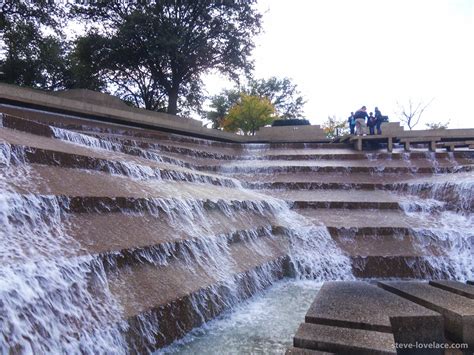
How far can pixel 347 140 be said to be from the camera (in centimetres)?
1475

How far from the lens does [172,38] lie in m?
20.1

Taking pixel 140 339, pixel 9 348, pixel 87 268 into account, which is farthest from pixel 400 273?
pixel 9 348

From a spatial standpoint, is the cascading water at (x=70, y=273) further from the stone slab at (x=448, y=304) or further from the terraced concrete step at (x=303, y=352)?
the stone slab at (x=448, y=304)

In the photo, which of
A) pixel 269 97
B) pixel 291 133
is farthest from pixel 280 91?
pixel 291 133

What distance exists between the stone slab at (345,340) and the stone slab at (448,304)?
2.64 feet

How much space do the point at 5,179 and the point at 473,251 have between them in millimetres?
6774

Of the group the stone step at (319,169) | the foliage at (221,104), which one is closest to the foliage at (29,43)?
the stone step at (319,169)

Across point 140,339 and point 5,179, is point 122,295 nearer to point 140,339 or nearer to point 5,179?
point 140,339

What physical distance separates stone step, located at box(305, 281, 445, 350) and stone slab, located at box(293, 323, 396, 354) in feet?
0.47

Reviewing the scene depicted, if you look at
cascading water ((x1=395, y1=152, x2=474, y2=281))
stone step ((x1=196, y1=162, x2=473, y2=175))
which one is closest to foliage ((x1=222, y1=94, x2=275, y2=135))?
stone step ((x1=196, y1=162, x2=473, y2=175))

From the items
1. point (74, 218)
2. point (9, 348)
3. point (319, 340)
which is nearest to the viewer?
point (9, 348)

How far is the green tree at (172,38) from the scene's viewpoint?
2045 cm

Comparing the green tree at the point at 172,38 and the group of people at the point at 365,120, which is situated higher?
the green tree at the point at 172,38

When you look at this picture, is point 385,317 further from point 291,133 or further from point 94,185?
point 291,133
